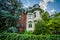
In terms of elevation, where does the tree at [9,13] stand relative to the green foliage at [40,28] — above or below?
above

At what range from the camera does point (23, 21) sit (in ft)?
32.6

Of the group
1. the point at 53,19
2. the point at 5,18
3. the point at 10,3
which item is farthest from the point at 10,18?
the point at 53,19

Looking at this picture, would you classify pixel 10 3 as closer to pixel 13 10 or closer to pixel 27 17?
pixel 13 10

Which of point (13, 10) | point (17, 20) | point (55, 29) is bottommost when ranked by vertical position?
point (55, 29)

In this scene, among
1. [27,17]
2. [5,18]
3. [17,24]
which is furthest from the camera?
[27,17]

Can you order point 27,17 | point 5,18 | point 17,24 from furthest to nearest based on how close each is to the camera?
point 27,17 < point 17,24 < point 5,18

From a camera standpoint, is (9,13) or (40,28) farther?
(9,13)

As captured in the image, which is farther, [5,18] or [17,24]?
[17,24]

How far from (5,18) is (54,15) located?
3381mm

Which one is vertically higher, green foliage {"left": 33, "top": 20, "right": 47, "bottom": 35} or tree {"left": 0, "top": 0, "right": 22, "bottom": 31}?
tree {"left": 0, "top": 0, "right": 22, "bottom": 31}

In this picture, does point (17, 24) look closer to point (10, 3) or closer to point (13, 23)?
point (13, 23)

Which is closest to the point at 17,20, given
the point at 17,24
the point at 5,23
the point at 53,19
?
the point at 17,24

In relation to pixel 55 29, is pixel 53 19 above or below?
above

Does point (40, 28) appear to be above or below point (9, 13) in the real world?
below
